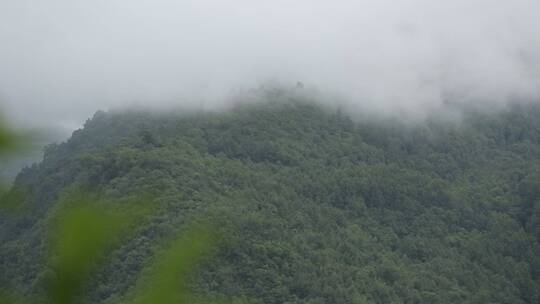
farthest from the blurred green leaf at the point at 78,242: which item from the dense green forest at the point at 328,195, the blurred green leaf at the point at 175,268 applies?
the dense green forest at the point at 328,195

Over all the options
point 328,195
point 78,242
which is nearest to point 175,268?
point 78,242

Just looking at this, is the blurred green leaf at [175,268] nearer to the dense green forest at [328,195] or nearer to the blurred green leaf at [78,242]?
the blurred green leaf at [78,242]

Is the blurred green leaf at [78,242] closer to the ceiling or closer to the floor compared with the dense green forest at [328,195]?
closer to the ceiling

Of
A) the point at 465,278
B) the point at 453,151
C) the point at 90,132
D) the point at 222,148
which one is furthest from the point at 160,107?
the point at 465,278

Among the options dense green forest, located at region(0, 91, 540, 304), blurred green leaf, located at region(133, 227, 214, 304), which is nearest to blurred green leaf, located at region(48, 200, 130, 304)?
blurred green leaf, located at region(133, 227, 214, 304)

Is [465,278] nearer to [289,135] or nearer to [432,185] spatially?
[432,185]

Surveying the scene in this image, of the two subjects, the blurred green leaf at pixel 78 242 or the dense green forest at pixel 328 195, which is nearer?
the blurred green leaf at pixel 78 242

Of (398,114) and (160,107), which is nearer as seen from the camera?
(160,107)

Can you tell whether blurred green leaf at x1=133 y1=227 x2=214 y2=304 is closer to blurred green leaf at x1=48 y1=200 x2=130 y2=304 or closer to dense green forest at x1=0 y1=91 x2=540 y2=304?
blurred green leaf at x1=48 y1=200 x2=130 y2=304
